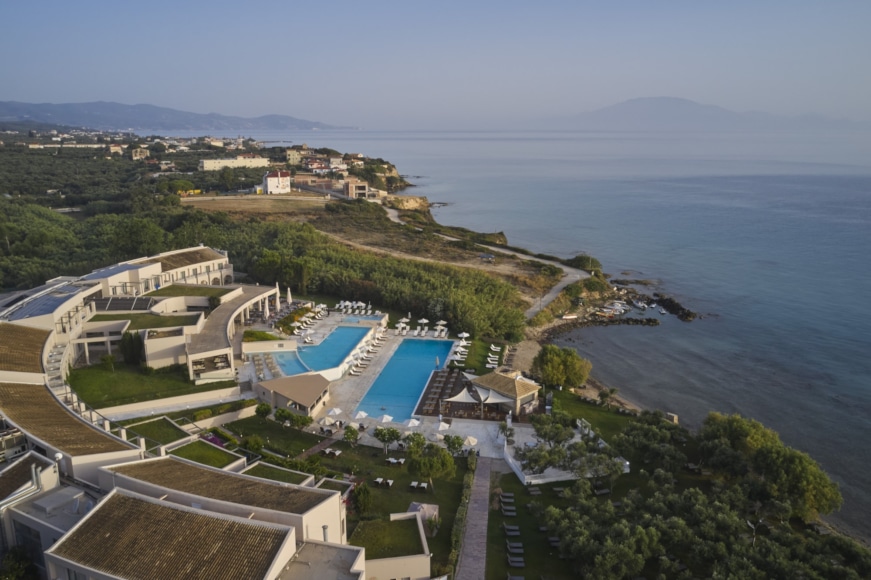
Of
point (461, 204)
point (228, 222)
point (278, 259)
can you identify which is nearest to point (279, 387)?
point (278, 259)

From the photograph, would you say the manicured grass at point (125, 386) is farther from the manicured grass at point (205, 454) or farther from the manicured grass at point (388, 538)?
the manicured grass at point (388, 538)

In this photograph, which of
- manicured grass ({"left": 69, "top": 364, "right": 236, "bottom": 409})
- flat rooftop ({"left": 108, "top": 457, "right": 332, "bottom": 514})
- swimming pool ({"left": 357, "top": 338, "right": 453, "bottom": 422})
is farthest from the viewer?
swimming pool ({"left": 357, "top": 338, "right": 453, "bottom": 422})

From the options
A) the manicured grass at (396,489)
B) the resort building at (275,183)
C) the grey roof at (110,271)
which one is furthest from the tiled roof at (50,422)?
the resort building at (275,183)

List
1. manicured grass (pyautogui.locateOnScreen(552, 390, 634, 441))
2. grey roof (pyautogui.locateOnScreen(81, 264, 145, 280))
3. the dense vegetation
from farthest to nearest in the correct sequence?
grey roof (pyautogui.locateOnScreen(81, 264, 145, 280)), manicured grass (pyautogui.locateOnScreen(552, 390, 634, 441)), the dense vegetation

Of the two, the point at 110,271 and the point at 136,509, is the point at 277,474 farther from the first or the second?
the point at 110,271

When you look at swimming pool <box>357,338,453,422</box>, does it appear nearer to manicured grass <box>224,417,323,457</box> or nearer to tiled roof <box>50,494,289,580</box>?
manicured grass <box>224,417,323,457</box>

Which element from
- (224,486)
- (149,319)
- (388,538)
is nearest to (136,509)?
(224,486)

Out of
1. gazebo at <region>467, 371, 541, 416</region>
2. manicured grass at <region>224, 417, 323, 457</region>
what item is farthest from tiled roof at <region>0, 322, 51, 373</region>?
gazebo at <region>467, 371, 541, 416</region>
